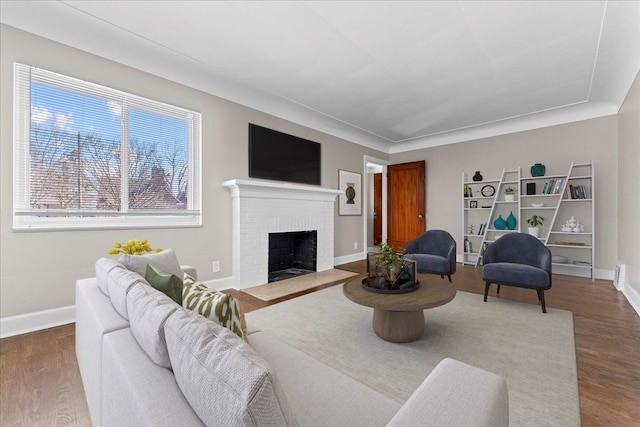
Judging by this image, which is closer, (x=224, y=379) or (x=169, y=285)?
(x=224, y=379)

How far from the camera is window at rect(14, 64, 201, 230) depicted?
2.50m

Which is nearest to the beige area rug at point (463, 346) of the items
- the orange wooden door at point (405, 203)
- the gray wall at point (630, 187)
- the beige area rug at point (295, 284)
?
the beige area rug at point (295, 284)

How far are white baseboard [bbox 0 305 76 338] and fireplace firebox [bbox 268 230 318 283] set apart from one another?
8.09 ft

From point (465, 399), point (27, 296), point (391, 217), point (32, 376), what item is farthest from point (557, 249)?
point (27, 296)

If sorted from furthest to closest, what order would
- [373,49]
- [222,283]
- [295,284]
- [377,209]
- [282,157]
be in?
[377,209]
[282,157]
[295,284]
[222,283]
[373,49]

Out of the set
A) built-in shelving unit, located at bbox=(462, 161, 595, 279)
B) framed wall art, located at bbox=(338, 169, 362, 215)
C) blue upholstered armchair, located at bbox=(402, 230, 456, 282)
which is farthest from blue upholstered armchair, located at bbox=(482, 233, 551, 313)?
framed wall art, located at bbox=(338, 169, 362, 215)

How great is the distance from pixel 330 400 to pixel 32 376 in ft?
6.90

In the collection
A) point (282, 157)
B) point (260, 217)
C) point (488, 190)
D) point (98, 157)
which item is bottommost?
point (260, 217)

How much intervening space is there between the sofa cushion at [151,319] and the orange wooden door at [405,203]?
5.68 m

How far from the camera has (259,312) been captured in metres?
2.96

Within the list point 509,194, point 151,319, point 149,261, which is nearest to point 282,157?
point 149,261

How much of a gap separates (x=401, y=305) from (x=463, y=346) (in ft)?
2.22

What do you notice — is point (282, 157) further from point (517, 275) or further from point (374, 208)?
point (374, 208)

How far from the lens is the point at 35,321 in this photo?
2498 mm
